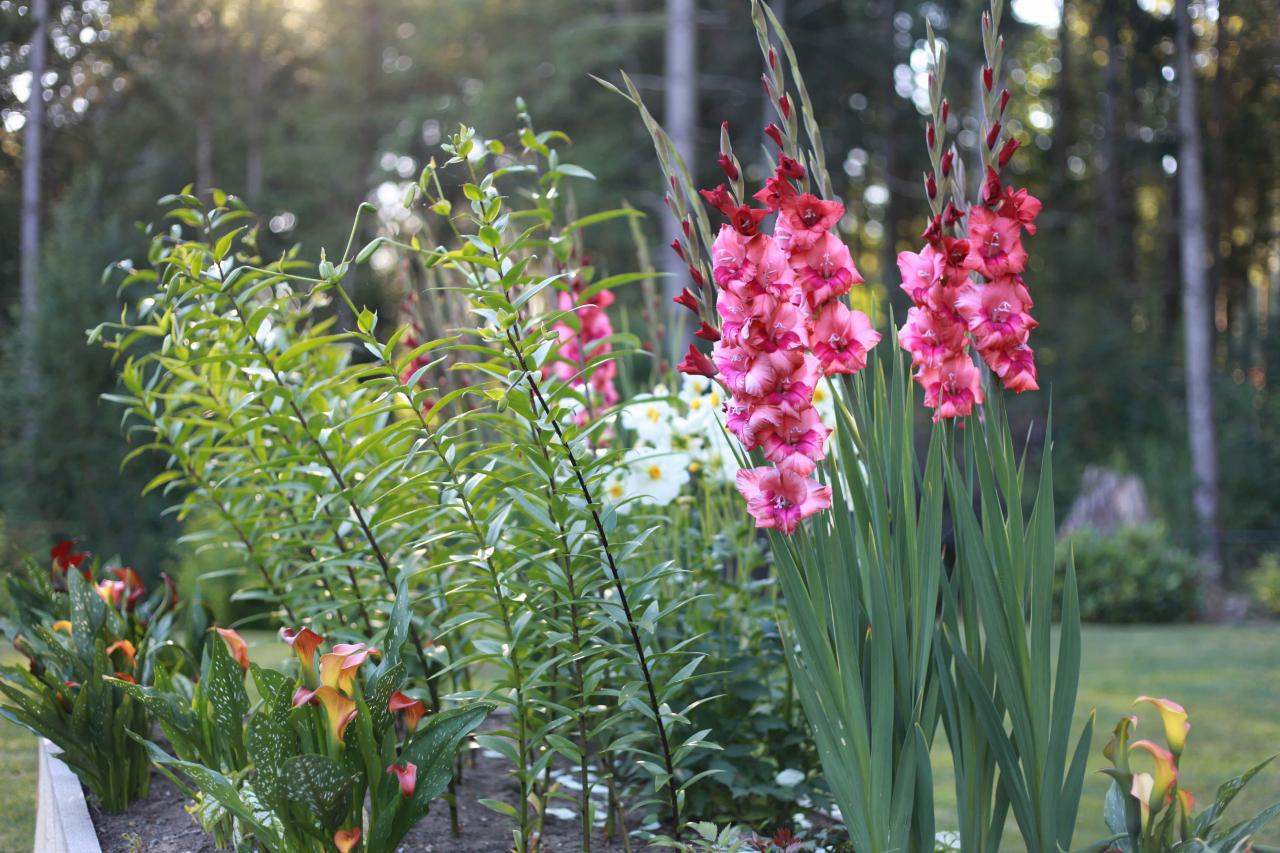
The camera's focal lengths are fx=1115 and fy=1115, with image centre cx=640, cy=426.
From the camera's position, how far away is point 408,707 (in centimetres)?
182

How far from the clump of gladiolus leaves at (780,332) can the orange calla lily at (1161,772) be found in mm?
579

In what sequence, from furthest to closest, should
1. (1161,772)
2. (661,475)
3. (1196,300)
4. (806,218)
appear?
(1196,300) < (661,475) < (806,218) < (1161,772)

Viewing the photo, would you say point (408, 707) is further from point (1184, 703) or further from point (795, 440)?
point (1184, 703)

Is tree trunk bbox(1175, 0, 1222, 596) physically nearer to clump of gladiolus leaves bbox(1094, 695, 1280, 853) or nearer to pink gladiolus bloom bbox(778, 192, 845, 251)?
clump of gladiolus leaves bbox(1094, 695, 1280, 853)

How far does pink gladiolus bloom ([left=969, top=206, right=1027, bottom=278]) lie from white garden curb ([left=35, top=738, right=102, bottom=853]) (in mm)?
1907

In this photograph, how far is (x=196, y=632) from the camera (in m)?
3.15

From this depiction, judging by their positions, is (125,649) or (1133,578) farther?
(1133,578)

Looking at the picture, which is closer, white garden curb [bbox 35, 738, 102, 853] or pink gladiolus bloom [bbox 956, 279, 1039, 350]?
pink gladiolus bloom [bbox 956, 279, 1039, 350]

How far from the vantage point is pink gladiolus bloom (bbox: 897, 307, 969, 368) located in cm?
176

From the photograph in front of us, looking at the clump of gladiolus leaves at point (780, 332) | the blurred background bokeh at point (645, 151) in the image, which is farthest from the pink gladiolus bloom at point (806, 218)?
the blurred background bokeh at point (645, 151)

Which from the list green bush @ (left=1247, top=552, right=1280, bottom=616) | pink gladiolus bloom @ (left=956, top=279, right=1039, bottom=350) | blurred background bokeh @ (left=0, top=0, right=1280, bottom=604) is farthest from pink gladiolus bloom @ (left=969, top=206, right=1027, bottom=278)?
green bush @ (left=1247, top=552, right=1280, bottom=616)

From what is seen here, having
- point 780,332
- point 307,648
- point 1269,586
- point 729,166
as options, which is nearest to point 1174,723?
point 780,332

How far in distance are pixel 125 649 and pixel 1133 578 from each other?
8.24 metres

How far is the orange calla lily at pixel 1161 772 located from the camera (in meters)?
1.62
